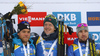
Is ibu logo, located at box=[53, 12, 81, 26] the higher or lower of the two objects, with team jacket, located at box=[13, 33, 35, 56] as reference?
higher

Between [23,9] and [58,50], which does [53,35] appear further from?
[23,9]

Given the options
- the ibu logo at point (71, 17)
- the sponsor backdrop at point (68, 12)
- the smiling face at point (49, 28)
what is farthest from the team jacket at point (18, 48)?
the ibu logo at point (71, 17)

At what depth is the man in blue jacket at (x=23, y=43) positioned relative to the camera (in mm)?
3183

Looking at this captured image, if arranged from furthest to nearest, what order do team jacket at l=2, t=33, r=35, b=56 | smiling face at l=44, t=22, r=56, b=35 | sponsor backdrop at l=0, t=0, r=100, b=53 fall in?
sponsor backdrop at l=0, t=0, r=100, b=53
smiling face at l=44, t=22, r=56, b=35
team jacket at l=2, t=33, r=35, b=56

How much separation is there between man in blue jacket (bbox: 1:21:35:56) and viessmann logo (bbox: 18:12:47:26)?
61cm

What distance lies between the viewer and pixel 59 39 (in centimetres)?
333

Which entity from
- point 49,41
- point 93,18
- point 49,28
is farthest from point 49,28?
point 93,18

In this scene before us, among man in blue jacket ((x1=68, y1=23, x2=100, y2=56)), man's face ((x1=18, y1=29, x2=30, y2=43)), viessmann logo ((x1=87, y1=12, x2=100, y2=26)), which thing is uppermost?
viessmann logo ((x1=87, y1=12, x2=100, y2=26))

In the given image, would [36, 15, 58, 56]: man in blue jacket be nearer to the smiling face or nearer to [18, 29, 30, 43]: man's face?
the smiling face

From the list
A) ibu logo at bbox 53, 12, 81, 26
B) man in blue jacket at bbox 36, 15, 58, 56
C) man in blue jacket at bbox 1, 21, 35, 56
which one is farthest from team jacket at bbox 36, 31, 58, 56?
ibu logo at bbox 53, 12, 81, 26

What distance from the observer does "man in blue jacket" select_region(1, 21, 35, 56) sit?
318 centimetres

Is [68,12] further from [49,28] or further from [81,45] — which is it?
[81,45]

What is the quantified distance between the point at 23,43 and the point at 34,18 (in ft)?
2.94

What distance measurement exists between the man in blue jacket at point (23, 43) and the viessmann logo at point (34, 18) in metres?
0.61
